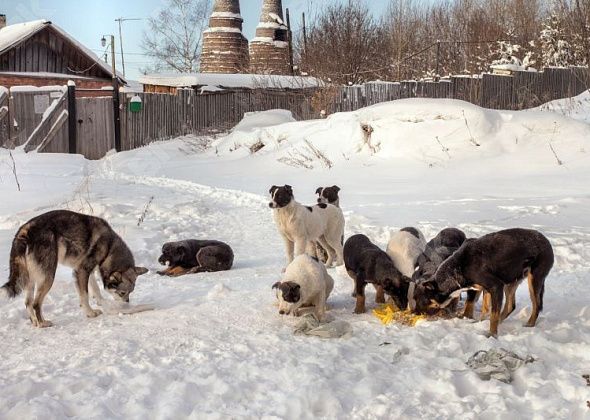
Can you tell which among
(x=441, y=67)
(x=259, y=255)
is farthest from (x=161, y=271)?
(x=441, y=67)

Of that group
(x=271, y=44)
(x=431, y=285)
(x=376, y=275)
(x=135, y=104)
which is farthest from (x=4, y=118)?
(x=271, y=44)

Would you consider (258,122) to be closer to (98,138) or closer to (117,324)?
(98,138)

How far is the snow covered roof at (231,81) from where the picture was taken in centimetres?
3008

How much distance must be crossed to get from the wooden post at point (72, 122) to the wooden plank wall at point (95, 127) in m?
0.24

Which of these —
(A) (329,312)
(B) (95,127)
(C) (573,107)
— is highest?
(C) (573,107)

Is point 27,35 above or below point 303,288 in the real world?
above

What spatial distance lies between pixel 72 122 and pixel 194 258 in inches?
631

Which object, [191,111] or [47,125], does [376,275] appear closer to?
[47,125]

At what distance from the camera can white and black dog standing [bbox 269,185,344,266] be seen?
822 cm

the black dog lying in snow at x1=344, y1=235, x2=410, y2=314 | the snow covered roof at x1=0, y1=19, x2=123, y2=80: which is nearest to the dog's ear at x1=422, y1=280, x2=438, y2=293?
the black dog lying in snow at x1=344, y1=235, x2=410, y2=314

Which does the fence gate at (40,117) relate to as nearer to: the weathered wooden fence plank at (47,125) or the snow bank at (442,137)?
the weathered wooden fence plank at (47,125)

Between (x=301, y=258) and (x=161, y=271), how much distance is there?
8.52 feet

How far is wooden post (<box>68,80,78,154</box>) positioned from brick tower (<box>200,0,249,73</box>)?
1935 cm

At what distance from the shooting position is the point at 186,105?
26875 millimetres
